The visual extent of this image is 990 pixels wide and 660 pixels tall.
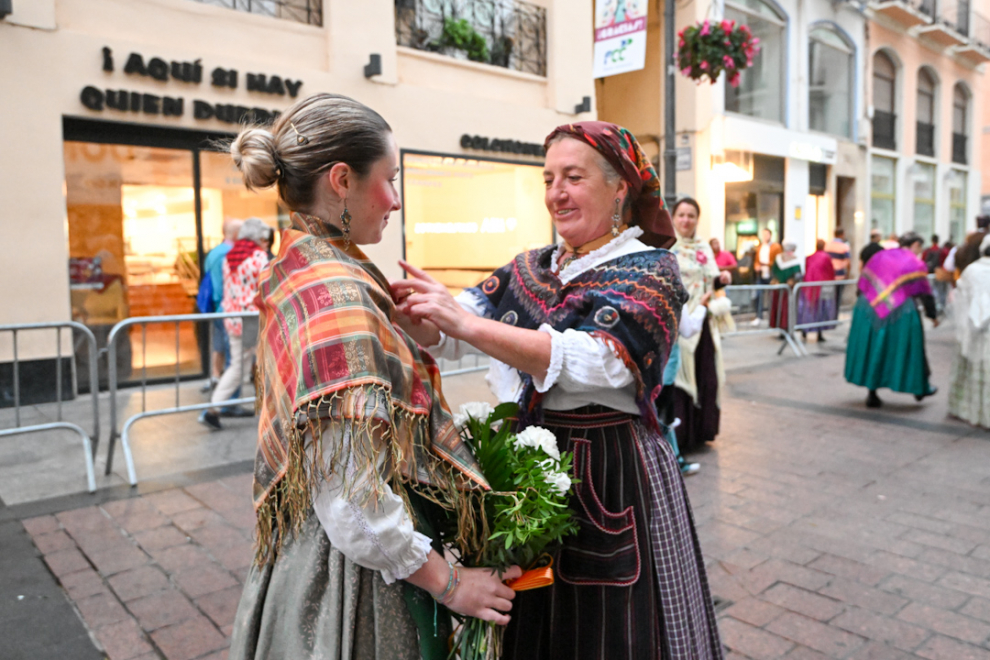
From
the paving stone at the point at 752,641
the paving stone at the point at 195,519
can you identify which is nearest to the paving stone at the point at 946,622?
the paving stone at the point at 752,641

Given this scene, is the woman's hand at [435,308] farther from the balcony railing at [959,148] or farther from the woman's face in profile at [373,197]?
the balcony railing at [959,148]

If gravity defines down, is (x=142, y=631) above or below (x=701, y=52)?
below

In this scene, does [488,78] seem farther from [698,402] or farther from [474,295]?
[474,295]

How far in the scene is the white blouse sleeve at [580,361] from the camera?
1.79 meters

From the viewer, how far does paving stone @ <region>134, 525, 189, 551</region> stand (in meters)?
3.99

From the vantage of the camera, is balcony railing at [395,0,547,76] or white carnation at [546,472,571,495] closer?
white carnation at [546,472,571,495]

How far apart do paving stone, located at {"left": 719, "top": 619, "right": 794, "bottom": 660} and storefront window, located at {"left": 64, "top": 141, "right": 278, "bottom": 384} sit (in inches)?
262

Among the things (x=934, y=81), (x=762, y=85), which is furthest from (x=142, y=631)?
(x=934, y=81)

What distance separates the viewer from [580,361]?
1794 millimetres

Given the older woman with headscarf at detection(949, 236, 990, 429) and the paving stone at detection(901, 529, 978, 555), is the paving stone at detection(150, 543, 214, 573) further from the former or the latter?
the older woman with headscarf at detection(949, 236, 990, 429)

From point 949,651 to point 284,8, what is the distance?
9.67 metres

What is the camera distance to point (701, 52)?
27.0ft

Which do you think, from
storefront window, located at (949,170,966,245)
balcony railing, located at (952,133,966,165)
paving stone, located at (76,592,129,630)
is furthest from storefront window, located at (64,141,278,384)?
balcony railing, located at (952,133,966,165)

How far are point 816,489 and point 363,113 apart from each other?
4438 millimetres
